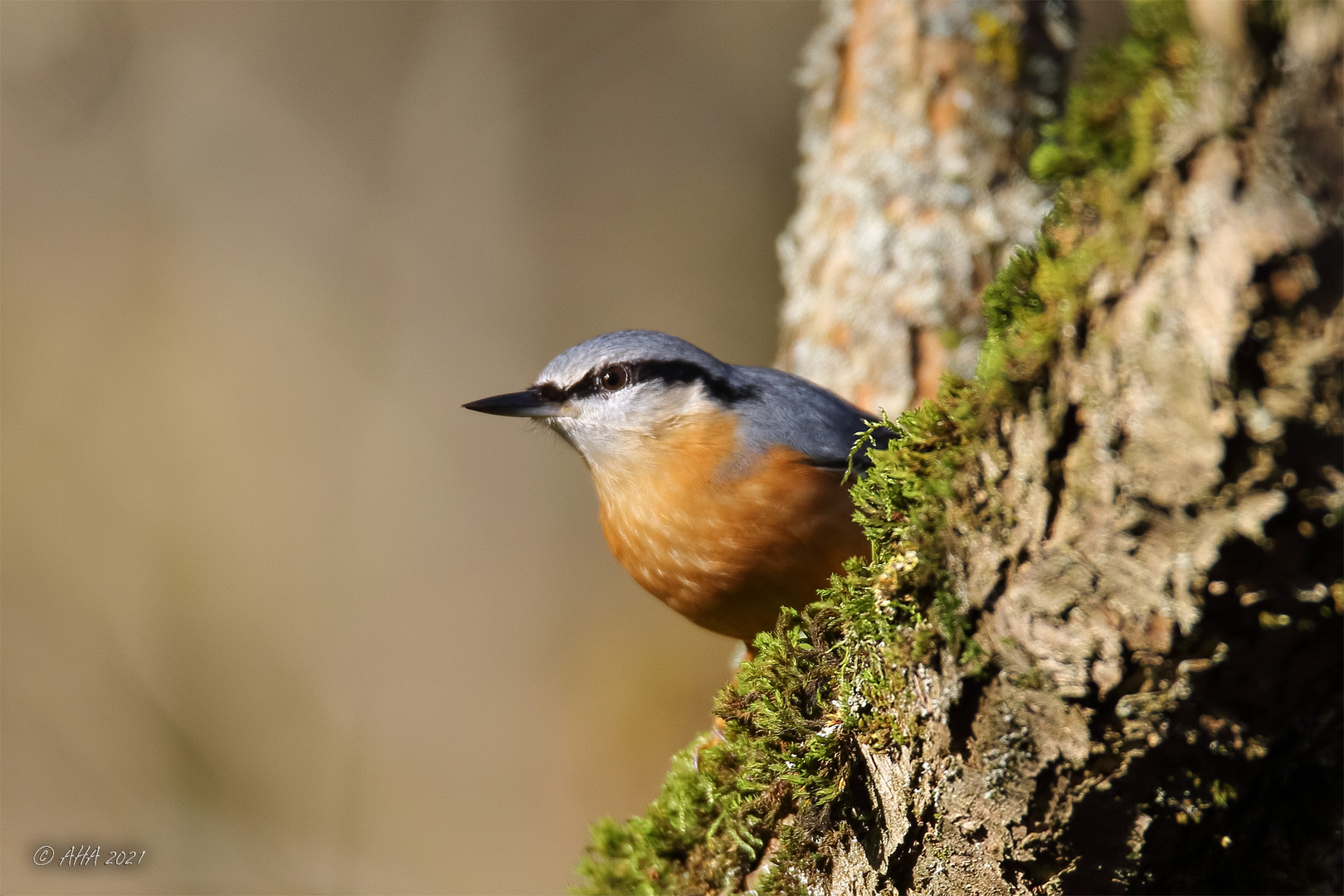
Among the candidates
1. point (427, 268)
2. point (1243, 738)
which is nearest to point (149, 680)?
point (427, 268)

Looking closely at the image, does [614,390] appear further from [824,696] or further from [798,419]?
[824,696]

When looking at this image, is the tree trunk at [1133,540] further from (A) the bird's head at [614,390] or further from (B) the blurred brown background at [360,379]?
(B) the blurred brown background at [360,379]

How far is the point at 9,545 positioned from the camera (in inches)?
293

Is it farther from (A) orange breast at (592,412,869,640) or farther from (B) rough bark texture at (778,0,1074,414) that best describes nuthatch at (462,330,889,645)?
(B) rough bark texture at (778,0,1074,414)

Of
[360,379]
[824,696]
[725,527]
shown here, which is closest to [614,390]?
[725,527]

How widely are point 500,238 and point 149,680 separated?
4742 millimetres

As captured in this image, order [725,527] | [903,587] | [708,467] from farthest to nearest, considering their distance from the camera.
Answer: [708,467]
[725,527]
[903,587]

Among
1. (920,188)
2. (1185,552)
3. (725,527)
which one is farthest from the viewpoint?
(920,188)

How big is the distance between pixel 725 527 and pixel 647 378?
0.79m

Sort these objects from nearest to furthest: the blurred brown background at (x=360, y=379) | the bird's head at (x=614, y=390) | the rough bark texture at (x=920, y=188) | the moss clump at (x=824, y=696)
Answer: the moss clump at (x=824, y=696)
the bird's head at (x=614, y=390)
the rough bark texture at (x=920, y=188)
the blurred brown background at (x=360, y=379)

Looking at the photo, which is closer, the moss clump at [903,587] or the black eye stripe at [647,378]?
the moss clump at [903,587]

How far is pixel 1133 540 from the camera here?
1272 mm

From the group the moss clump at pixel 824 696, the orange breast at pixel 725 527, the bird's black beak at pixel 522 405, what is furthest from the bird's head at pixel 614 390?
the moss clump at pixel 824 696

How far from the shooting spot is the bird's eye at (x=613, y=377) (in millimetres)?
3330
